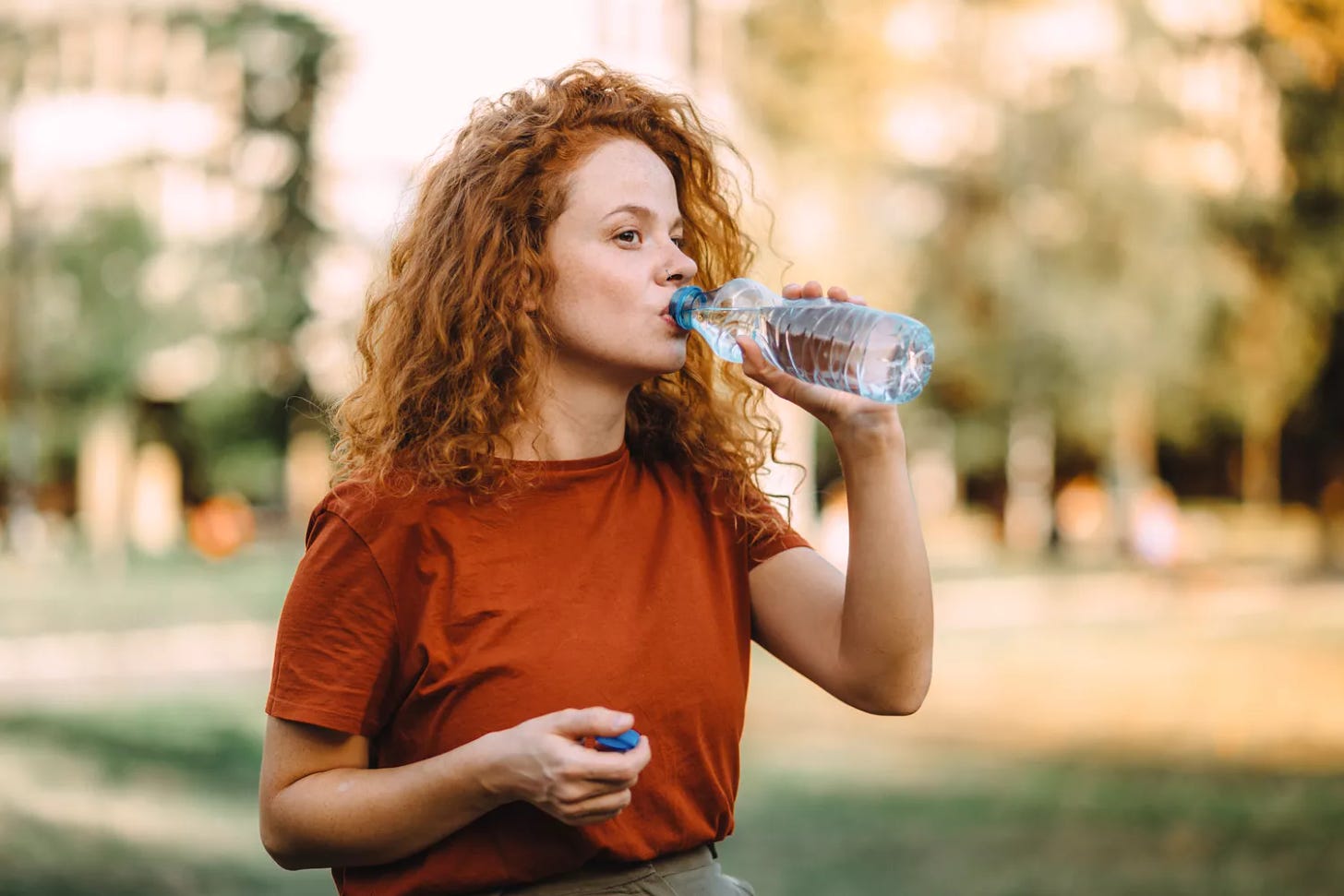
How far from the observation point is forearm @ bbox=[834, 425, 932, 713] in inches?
91.9

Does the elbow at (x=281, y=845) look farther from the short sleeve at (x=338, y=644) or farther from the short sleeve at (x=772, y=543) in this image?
the short sleeve at (x=772, y=543)

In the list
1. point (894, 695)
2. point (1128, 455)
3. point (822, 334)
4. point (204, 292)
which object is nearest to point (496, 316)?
point (822, 334)

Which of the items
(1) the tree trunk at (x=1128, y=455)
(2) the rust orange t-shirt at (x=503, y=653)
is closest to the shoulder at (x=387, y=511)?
(2) the rust orange t-shirt at (x=503, y=653)

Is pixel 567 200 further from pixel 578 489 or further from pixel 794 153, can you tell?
pixel 794 153

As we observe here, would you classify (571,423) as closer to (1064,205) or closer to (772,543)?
(772,543)

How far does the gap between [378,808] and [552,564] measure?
0.41 m

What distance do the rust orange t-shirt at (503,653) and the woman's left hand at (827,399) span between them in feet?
0.97

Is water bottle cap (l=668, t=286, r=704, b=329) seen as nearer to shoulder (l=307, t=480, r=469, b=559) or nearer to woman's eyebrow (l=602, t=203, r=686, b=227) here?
woman's eyebrow (l=602, t=203, r=686, b=227)

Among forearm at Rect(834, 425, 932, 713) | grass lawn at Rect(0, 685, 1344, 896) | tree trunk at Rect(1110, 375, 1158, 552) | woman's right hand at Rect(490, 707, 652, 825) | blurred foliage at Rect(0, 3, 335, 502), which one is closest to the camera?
woman's right hand at Rect(490, 707, 652, 825)

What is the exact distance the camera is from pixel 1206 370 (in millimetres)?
26562

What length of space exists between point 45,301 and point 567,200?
3926 centimetres

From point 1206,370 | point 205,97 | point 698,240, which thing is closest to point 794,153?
point 1206,370

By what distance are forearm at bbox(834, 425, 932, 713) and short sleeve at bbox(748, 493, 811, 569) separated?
16 cm

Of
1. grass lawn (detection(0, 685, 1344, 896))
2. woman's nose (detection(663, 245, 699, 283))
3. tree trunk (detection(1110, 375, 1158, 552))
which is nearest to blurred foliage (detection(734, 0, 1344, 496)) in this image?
tree trunk (detection(1110, 375, 1158, 552))
